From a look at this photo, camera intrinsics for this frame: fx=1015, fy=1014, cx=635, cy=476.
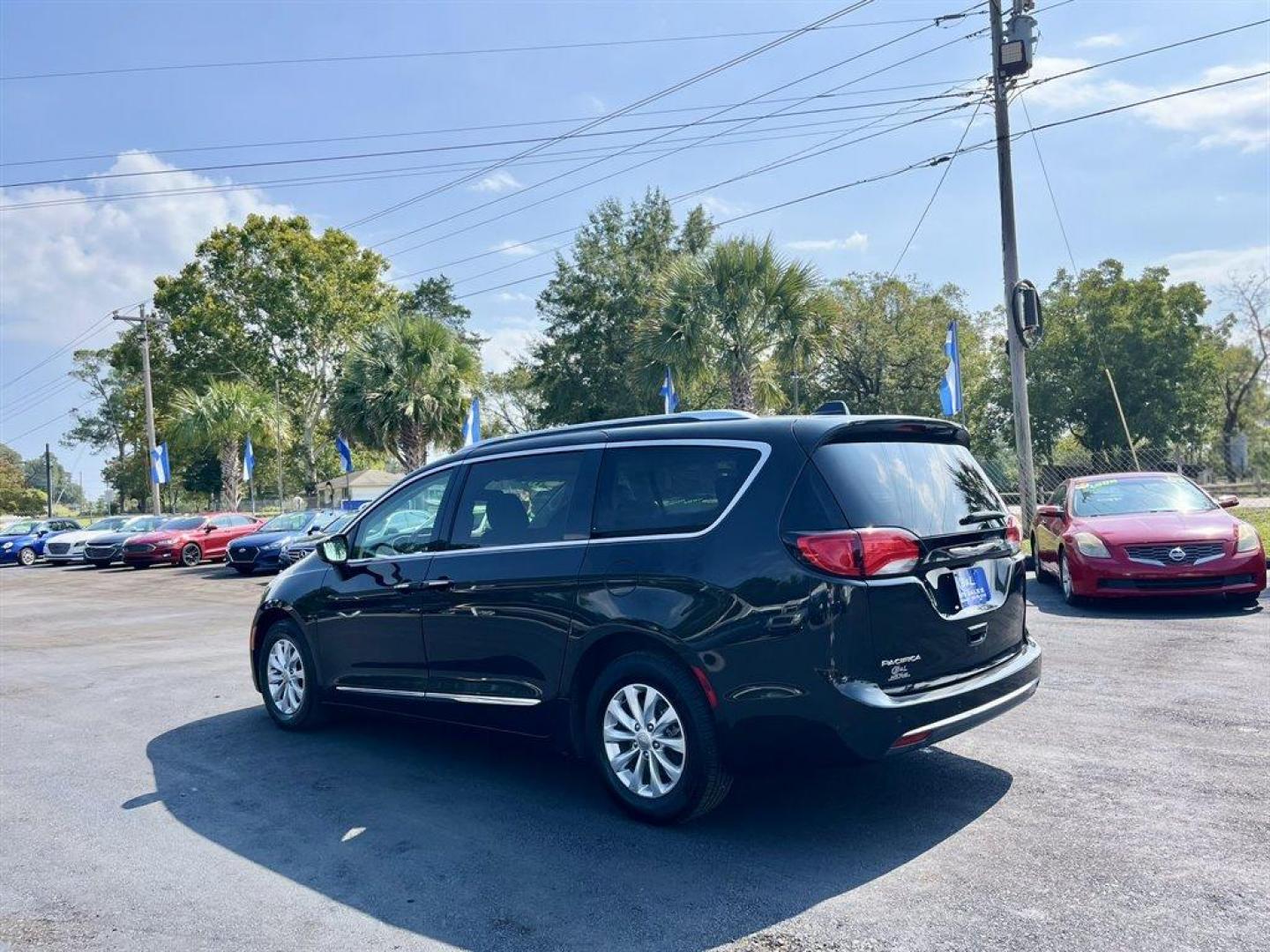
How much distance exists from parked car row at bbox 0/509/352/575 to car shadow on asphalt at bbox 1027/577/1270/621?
11.5 m

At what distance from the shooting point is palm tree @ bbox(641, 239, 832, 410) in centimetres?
2280

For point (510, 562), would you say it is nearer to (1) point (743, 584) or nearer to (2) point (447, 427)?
(1) point (743, 584)

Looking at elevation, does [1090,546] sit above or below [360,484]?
below

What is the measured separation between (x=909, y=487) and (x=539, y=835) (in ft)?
7.49

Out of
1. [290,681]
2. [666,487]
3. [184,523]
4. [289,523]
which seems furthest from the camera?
[184,523]

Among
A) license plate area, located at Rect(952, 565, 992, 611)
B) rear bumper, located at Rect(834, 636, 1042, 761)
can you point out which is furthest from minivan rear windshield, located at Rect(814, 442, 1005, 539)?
rear bumper, located at Rect(834, 636, 1042, 761)

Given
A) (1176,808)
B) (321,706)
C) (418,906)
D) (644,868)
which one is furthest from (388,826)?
(1176,808)

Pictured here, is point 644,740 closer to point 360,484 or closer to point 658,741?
point 658,741

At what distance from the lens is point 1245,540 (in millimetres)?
9680

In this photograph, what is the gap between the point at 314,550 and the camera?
656 centimetres

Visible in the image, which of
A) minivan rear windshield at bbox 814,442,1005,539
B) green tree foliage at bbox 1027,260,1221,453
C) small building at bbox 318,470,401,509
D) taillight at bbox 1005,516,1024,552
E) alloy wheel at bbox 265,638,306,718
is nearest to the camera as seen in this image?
minivan rear windshield at bbox 814,442,1005,539

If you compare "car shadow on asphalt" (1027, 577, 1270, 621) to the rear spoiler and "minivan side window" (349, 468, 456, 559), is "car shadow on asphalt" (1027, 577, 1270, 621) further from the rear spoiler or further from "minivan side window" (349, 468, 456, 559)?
"minivan side window" (349, 468, 456, 559)

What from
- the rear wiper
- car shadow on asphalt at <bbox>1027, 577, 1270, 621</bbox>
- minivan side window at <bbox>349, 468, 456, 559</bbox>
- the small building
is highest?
the small building

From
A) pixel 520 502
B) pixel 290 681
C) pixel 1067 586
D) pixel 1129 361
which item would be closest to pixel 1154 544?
pixel 1067 586
